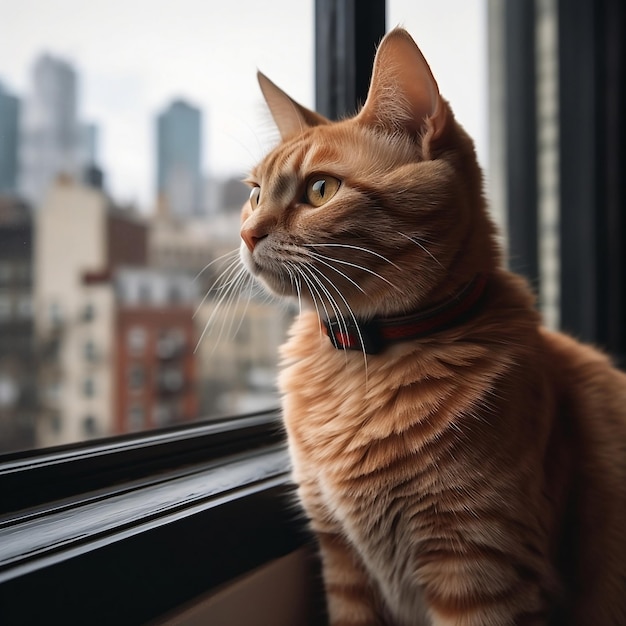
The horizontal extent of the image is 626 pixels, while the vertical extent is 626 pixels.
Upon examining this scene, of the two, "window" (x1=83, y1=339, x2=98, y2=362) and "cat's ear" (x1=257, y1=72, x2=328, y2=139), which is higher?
"cat's ear" (x1=257, y1=72, x2=328, y2=139)

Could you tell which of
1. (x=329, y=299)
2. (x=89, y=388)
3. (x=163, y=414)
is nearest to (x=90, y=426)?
(x=89, y=388)

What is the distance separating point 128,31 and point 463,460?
942 millimetres

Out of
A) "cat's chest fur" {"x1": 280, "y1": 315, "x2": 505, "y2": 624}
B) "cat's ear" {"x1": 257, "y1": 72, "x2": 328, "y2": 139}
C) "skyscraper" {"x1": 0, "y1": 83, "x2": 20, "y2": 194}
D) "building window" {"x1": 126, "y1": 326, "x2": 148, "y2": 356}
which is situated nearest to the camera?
"cat's chest fur" {"x1": 280, "y1": 315, "x2": 505, "y2": 624}

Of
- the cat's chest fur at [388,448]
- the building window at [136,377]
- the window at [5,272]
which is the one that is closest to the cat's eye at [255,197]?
the cat's chest fur at [388,448]

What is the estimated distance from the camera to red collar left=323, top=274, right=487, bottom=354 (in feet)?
2.52

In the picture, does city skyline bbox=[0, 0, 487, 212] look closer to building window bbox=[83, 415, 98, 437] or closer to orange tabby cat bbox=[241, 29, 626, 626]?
orange tabby cat bbox=[241, 29, 626, 626]

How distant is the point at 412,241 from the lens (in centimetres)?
72

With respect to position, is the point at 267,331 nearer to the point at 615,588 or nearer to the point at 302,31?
the point at 302,31

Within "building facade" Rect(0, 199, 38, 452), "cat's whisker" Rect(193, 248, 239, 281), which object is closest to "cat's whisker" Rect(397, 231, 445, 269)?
"cat's whisker" Rect(193, 248, 239, 281)

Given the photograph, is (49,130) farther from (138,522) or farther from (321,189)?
(138,522)

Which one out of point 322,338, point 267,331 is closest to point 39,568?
point 322,338

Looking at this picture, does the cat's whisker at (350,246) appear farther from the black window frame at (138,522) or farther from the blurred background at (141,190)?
the black window frame at (138,522)

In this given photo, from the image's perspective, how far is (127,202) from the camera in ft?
3.59

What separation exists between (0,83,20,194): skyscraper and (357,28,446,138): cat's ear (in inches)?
20.5
